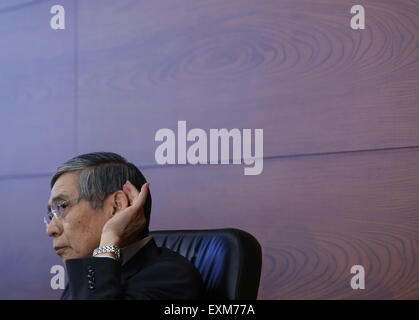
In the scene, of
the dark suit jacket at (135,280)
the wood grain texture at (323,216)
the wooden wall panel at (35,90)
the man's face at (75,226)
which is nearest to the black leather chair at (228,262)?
the dark suit jacket at (135,280)

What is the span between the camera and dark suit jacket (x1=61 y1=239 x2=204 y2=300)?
1.31 metres

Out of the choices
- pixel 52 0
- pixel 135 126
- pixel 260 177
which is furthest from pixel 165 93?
pixel 52 0

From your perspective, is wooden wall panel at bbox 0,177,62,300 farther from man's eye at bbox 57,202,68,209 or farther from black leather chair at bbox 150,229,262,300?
black leather chair at bbox 150,229,262,300

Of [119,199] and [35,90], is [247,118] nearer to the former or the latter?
[119,199]

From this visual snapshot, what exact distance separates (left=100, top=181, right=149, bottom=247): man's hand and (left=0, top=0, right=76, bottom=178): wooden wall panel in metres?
1.35

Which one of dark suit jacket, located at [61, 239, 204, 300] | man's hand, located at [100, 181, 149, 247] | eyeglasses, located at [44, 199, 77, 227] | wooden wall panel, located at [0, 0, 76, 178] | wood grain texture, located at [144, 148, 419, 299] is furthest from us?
wooden wall panel, located at [0, 0, 76, 178]

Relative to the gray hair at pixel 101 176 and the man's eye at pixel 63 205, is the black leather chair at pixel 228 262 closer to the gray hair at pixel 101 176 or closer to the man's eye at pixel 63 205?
the gray hair at pixel 101 176

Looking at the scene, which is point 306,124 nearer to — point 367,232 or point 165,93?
point 367,232

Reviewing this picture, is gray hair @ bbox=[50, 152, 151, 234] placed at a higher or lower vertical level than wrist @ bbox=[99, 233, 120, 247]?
higher

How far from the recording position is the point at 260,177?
2.32 meters

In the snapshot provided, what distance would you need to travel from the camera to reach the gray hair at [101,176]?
60.0 inches

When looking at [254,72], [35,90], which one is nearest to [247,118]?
[254,72]

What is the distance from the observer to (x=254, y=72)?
2357mm

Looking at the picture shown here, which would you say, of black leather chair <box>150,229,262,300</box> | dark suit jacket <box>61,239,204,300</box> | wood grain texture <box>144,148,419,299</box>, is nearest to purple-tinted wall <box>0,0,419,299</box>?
wood grain texture <box>144,148,419,299</box>
